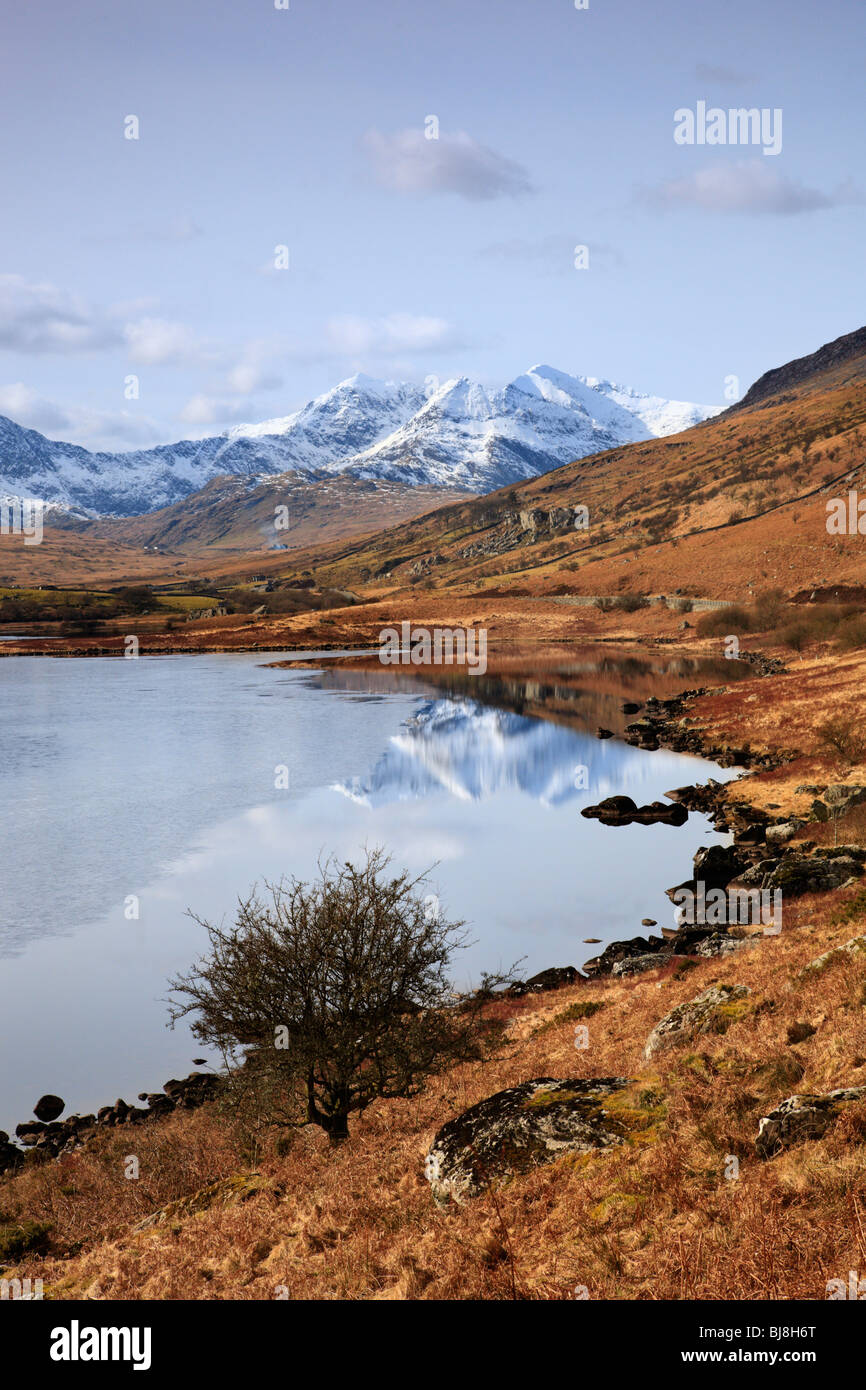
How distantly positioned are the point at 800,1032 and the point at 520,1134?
13.7 feet

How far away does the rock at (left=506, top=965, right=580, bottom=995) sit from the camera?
25969mm

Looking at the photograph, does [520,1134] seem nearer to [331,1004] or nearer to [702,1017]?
[702,1017]

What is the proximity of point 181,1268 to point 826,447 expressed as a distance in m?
212

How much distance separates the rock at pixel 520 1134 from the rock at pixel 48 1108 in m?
11.9

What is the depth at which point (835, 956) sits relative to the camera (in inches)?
584

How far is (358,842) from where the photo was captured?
4109cm

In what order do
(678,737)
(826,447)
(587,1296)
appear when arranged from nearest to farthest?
(587,1296) → (678,737) → (826,447)

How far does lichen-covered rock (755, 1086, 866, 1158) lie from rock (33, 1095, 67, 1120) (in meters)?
16.9

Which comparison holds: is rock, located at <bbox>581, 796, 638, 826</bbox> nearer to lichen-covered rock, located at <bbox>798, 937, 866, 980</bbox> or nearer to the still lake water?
the still lake water

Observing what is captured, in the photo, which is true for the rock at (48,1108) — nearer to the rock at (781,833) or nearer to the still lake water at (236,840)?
the still lake water at (236,840)

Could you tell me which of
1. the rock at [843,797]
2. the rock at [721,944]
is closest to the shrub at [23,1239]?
the rock at [721,944]

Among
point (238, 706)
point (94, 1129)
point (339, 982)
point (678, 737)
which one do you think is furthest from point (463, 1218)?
point (238, 706)

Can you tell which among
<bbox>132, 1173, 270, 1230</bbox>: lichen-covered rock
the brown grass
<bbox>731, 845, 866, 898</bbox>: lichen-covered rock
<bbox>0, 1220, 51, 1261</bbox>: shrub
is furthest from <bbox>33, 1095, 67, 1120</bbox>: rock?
<bbox>731, 845, 866, 898</bbox>: lichen-covered rock
